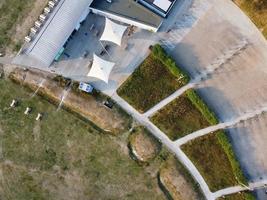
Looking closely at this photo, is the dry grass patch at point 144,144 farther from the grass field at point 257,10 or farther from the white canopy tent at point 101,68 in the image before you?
Answer: the grass field at point 257,10

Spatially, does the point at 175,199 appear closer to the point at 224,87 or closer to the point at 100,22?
the point at 224,87

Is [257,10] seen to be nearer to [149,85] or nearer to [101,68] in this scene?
[149,85]

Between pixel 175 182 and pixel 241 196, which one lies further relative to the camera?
pixel 175 182

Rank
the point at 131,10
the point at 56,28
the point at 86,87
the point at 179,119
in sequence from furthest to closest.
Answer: the point at 179,119 < the point at 86,87 < the point at 131,10 < the point at 56,28

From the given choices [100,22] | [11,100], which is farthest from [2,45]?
[100,22]

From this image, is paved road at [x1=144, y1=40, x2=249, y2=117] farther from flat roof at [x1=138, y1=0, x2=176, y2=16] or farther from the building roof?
the building roof

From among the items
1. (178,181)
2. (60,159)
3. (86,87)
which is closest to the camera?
(86,87)

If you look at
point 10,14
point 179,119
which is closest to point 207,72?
point 179,119

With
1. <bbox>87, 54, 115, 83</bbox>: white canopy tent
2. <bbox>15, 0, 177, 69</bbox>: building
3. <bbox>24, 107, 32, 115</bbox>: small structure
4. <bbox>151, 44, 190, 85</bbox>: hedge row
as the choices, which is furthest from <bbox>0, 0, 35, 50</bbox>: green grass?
<bbox>151, 44, 190, 85</bbox>: hedge row
